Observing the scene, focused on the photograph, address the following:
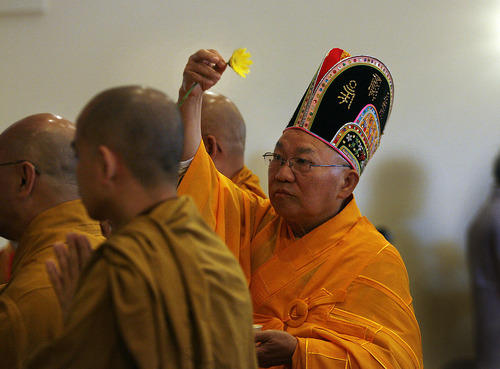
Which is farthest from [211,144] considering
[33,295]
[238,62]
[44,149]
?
[33,295]

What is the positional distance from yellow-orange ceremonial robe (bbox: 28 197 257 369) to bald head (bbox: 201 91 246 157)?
1731mm

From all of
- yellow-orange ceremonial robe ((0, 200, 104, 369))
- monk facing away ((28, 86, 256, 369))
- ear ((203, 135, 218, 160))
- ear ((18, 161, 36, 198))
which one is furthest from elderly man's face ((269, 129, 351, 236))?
monk facing away ((28, 86, 256, 369))

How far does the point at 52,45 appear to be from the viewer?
135 inches

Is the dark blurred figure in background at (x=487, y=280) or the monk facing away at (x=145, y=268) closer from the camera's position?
the monk facing away at (x=145, y=268)

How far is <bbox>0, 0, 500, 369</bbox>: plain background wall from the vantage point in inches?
129

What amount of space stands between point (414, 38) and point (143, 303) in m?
2.79

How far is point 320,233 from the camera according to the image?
2.08 meters

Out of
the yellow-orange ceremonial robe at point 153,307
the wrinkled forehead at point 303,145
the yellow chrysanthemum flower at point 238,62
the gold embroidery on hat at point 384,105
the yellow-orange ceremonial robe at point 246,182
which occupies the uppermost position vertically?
the yellow chrysanthemum flower at point 238,62

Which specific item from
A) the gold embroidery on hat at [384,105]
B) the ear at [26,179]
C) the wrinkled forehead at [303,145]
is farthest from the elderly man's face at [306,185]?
the ear at [26,179]

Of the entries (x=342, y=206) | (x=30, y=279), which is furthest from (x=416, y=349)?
(x=30, y=279)

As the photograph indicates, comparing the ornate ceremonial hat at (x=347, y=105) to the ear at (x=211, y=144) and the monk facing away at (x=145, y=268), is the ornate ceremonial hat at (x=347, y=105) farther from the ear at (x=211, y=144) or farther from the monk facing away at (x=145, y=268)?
the monk facing away at (x=145, y=268)

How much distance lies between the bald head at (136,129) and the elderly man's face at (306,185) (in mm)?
1024

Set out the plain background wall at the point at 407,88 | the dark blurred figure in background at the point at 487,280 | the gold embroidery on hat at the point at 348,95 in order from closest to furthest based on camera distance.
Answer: the gold embroidery on hat at the point at 348,95, the dark blurred figure in background at the point at 487,280, the plain background wall at the point at 407,88

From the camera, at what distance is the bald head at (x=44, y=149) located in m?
1.55
